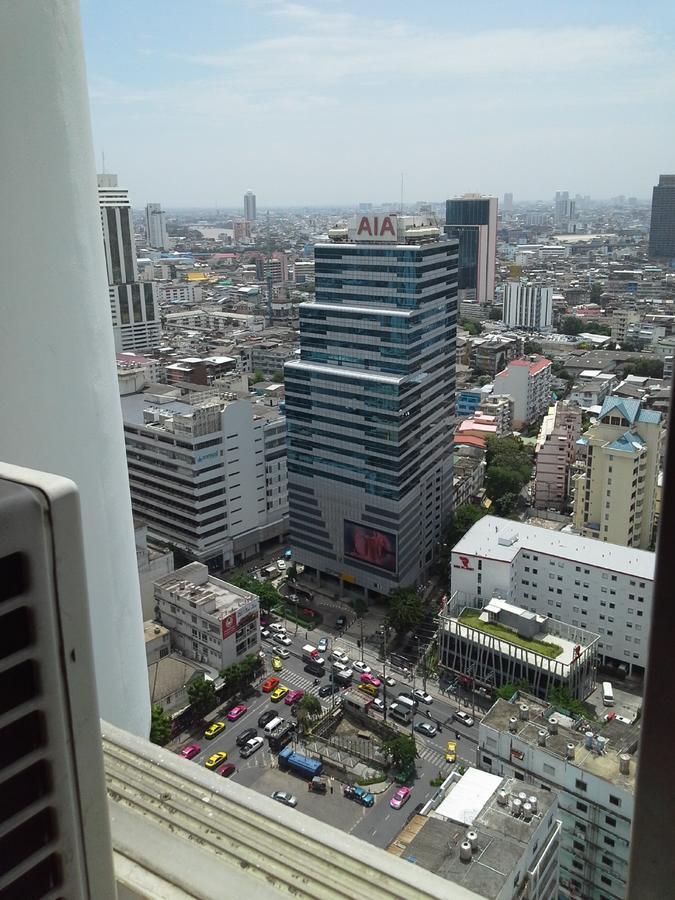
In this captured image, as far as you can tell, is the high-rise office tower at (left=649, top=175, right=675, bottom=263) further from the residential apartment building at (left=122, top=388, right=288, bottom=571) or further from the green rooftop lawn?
the green rooftop lawn

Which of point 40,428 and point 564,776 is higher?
point 40,428

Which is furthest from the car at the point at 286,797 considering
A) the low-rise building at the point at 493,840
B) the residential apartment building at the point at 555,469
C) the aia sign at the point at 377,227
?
the residential apartment building at the point at 555,469

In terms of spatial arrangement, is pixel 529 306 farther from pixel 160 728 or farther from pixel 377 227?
pixel 160 728

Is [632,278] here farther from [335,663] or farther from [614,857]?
[614,857]

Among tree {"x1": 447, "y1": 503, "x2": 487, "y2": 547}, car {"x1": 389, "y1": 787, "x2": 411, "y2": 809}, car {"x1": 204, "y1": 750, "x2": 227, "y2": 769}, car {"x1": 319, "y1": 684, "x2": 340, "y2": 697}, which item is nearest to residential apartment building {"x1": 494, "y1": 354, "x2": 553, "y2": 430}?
tree {"x1": 447, "y1": 503, "x2": 487, "y2": 547}

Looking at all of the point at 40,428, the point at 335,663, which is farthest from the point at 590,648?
the point at 40,428

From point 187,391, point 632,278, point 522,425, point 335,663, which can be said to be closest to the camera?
point 335,663

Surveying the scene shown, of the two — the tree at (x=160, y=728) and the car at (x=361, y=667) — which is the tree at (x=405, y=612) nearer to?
the car at (x=361, y=667)
